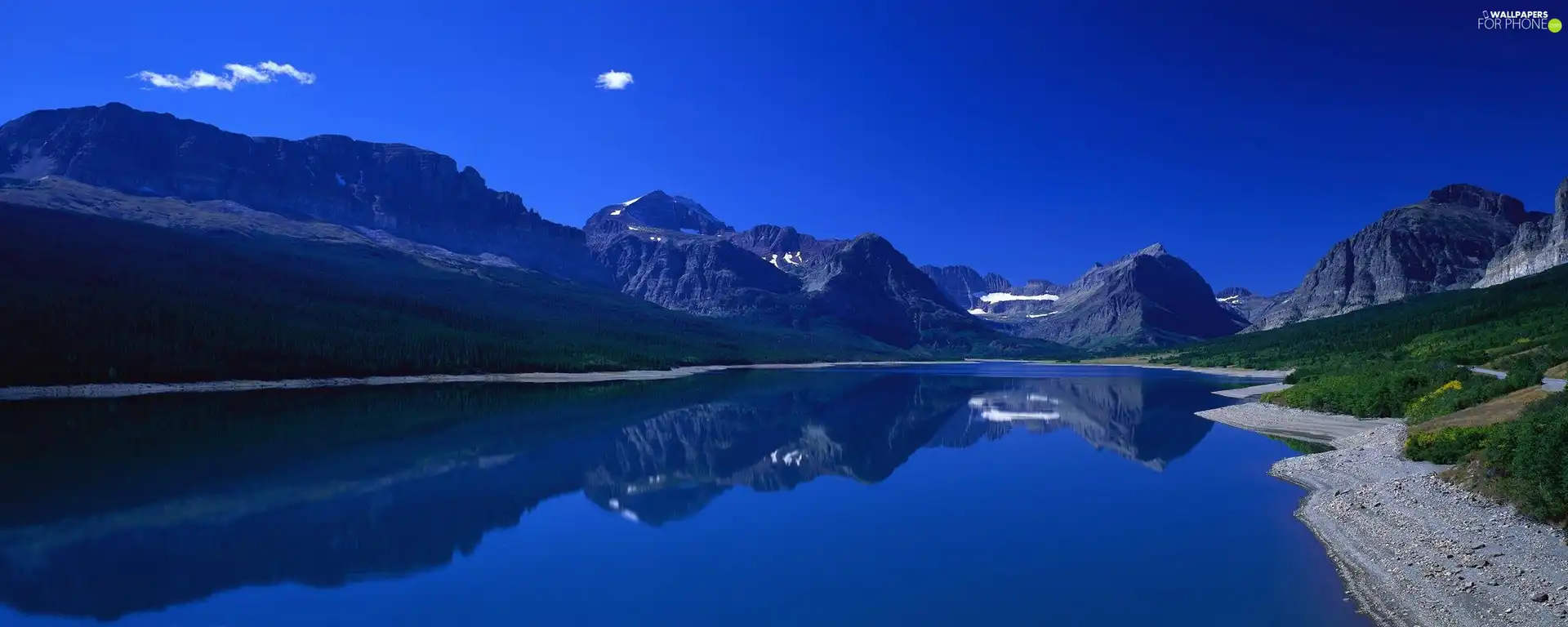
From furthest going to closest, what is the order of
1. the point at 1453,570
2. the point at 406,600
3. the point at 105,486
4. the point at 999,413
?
the point at 999,413 → the point at 105,486 → the point at 406,600 → the point at 1453,570

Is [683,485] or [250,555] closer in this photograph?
[250,555]

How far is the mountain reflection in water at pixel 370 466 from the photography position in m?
24.1

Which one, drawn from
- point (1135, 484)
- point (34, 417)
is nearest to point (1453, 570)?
point (1135, 484)

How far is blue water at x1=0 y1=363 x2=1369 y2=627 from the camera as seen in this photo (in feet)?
66.0

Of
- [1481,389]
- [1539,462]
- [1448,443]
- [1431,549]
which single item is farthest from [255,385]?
[1481,389]

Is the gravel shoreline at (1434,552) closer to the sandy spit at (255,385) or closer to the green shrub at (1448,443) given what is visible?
the green shrub at (1448,443)

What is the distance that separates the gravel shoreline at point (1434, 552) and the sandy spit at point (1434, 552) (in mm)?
31

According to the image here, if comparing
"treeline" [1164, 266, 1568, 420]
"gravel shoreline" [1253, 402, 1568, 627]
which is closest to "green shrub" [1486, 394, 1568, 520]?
"gravel shoreline" [1253, 402, 1568, 627]

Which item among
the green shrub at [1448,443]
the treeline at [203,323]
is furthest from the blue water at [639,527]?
the treeline at [203,323]

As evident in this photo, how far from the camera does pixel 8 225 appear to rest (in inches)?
5920

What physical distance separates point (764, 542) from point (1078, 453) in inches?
1254

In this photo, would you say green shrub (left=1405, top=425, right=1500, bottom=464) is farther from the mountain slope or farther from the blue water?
the mountain slope

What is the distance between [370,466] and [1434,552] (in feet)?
153

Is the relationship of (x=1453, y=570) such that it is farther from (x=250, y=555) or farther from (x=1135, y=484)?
(x=250, y=555)
